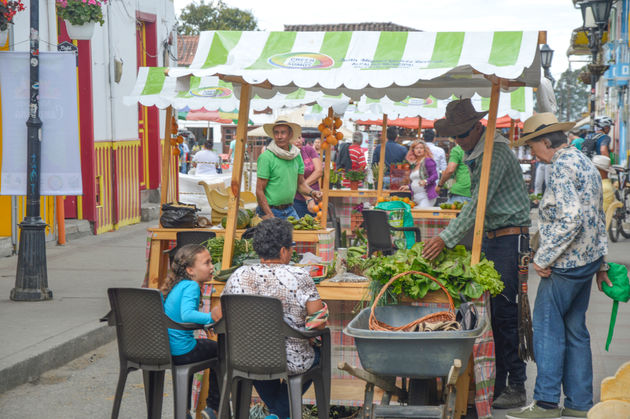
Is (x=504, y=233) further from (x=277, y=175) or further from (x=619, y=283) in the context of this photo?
(x=277, y=175)

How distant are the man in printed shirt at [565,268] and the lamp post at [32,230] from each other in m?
5.42

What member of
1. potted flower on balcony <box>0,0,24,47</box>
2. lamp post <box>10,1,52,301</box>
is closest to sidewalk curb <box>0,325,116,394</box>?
lamp post <box>10,1,52,301</box>

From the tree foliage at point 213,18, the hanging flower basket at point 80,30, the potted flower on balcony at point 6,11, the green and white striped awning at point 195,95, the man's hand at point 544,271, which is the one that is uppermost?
the tree foliage at point 213,18

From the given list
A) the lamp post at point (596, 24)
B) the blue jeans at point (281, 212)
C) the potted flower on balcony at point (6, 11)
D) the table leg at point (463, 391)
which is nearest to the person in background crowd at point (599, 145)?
the lamp post at point (596, 24)

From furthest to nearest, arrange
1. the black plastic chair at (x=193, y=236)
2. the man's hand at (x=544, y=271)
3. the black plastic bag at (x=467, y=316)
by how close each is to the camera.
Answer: the black plastic chair at (x=193, y=236), the man's hand at (x=544, y=271), the black plastic bag at (x=467, y=316)

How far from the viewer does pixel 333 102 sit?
12500 mm

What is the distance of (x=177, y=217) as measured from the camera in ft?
29.6

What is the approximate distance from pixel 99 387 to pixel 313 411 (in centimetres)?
180

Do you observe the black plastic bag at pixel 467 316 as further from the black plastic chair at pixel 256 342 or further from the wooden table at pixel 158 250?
the wooden table at pixel 158 250

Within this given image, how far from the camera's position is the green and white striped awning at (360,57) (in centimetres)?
532

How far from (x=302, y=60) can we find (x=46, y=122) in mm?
4414

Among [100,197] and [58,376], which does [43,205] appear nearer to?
[100,197]

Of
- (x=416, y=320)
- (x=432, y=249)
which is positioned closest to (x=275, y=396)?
(x=416, y=320)

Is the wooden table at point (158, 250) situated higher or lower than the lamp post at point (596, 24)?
lower
